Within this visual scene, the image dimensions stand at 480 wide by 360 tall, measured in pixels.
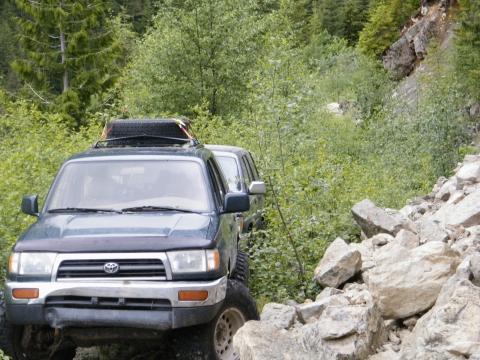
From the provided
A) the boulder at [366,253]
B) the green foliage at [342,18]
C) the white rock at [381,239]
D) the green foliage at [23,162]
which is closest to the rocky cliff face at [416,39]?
the green foliage at [342,18]

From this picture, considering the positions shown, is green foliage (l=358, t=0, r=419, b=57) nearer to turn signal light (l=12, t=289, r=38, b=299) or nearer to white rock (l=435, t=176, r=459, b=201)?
white rock (l=435, t=176, r=459, b=201)

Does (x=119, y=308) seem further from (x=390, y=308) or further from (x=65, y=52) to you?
(x=65, y=52)

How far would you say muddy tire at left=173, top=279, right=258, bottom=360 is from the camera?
526cm

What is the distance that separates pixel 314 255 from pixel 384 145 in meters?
14.5

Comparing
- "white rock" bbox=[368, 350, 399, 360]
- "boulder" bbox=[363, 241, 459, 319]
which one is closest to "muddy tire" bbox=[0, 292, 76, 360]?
"white rock" bbox=[368, 350, 399, 360]

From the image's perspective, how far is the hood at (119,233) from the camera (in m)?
5.12

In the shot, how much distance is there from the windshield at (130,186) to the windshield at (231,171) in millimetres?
3724

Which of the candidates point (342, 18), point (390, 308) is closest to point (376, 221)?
point (390, 308)

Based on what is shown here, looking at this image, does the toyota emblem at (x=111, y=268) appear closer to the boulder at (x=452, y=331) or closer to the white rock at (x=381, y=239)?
the boulder at (x=452, y=331)

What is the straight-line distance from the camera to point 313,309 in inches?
239

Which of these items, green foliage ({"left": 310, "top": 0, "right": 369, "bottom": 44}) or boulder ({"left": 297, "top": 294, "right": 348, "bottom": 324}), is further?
green foliage ({"left": 310, "top": 0, "right": 369, "bottom": 44})

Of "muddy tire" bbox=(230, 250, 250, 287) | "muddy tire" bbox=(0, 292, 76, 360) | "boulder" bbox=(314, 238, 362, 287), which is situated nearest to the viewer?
"muddy tire" bbox=(0, 292, 76, 360)

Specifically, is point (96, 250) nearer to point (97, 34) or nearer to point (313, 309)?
point (313, 309)

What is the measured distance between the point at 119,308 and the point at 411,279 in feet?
8.87
